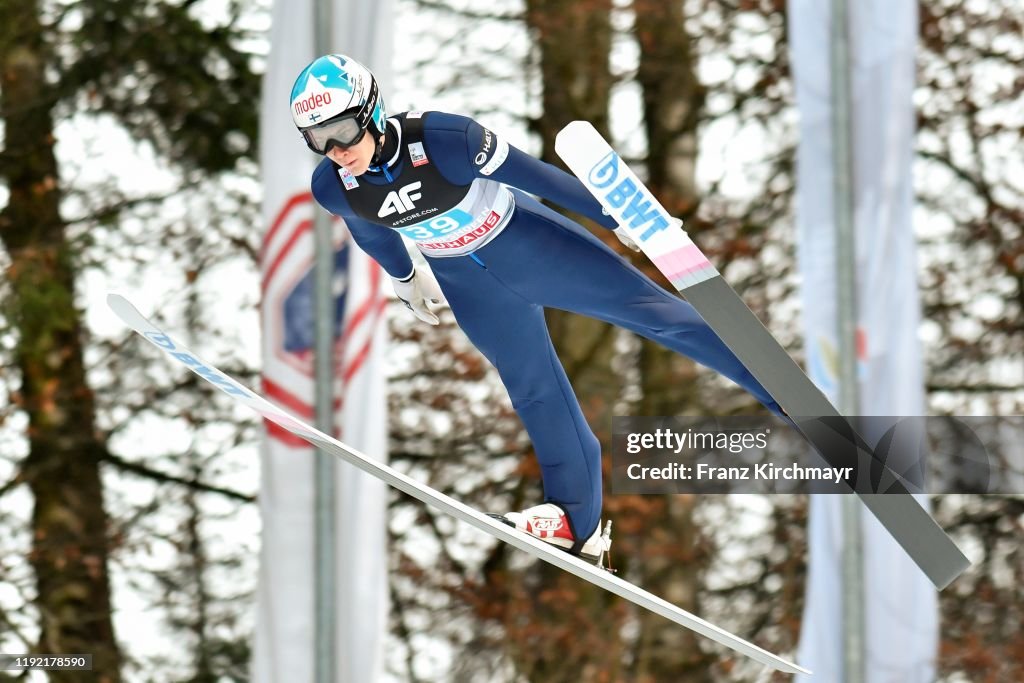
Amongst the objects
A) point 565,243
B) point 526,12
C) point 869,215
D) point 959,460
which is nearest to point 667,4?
point 526,12

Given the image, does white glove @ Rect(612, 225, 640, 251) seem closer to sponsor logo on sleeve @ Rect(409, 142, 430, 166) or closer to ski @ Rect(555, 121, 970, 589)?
ski @ Rect(555, 121, 970, 589)

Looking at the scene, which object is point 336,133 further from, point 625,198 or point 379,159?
point 625,198

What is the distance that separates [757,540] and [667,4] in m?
1.85

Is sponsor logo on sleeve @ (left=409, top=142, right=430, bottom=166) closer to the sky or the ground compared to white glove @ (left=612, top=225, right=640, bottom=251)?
closer to the sky

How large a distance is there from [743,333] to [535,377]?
37 centimetres

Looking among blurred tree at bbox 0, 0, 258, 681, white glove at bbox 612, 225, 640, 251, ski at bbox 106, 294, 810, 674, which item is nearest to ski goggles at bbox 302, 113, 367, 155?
white glove at bbox 612, 225, 640, 251

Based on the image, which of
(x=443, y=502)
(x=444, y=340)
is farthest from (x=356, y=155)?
(x=444, y=340)

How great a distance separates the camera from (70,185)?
4.45 m

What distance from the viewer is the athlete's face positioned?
1893mm

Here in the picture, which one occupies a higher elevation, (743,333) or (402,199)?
(402,199)

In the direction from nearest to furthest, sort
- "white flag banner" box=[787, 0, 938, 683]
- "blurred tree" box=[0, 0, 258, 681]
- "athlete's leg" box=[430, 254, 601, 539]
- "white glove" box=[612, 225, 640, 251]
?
"white glove" box=[612, 225, 640, 251] < "athlete's leg" box=[430, 254, 601, 539] < "white flag banner" box=[787, 0, 938, 683] < "blurred tree" box=[0, 0, 258, 681]

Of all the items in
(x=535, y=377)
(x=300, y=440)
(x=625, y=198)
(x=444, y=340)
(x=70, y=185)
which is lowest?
(x=535, y=377)

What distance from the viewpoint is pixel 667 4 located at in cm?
422

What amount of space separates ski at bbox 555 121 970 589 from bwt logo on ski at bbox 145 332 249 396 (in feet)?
2.87
